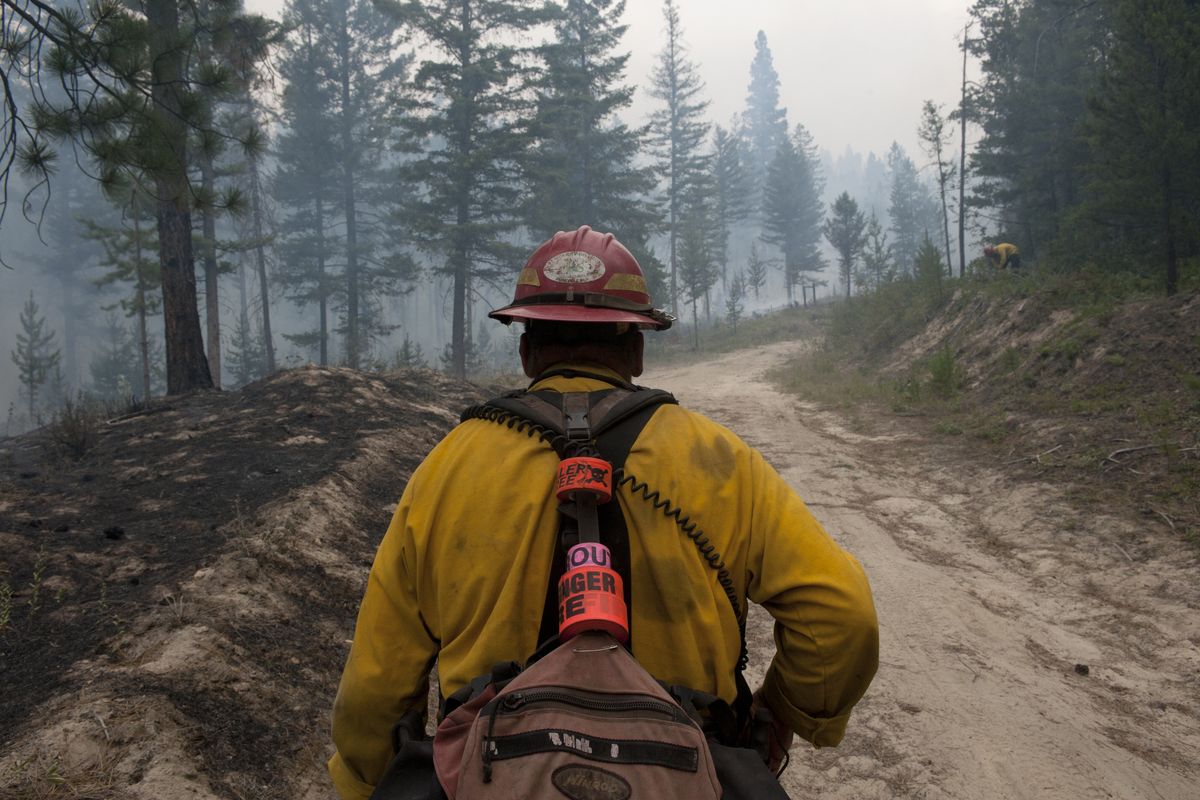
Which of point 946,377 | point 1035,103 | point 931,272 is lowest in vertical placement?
point 946,377

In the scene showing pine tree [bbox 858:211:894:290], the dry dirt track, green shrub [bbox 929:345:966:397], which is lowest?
the dry dirt track

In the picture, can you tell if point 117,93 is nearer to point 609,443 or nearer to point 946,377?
point 609,443

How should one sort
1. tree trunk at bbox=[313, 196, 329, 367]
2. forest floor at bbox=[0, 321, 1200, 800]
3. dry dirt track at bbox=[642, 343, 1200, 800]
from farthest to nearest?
tree trunk at bbox=[313, 196, 329, 367] < dry dirt track at bbox=[642, 343, 1200, 800] < forest floor at bbox=[0, 321, 1200, 800]

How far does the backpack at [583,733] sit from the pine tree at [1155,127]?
12.5 m

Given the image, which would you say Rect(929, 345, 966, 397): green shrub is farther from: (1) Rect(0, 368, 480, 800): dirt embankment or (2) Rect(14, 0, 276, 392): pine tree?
(2) Rect(14, 0, 276, 392): pine tree

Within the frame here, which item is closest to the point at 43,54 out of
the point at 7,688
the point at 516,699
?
the point at 7,688

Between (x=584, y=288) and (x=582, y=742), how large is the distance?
3.42 feet

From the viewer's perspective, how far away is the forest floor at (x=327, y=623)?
2.86 m

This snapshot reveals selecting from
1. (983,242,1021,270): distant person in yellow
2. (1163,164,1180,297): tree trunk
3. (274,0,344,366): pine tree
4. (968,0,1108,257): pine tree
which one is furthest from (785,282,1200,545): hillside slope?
(274,0,344,366): pine tree

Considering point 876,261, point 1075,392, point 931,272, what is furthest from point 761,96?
point 1075,392

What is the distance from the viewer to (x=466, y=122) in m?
23.7

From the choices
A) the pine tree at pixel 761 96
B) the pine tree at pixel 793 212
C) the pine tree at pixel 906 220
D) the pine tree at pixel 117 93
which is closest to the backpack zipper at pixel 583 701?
the pine tree at pixel 117 93

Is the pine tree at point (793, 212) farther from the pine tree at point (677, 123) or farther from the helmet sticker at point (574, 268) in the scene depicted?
the helmet sticker at point (574, 268)

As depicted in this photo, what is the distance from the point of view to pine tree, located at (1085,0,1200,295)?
33.6 ft
